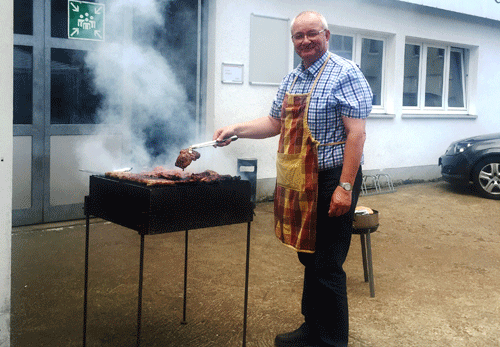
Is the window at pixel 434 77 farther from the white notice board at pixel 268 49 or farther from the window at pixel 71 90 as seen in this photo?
the window at pixel 71 90

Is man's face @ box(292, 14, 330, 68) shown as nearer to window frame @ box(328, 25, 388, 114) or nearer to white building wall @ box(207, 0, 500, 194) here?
white building wall @ box(207, 0, 500, 194)

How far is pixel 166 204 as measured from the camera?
2961mm

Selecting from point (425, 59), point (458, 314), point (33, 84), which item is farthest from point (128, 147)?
point (425, 59)

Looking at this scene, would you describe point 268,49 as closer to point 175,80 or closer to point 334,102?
point 175,80

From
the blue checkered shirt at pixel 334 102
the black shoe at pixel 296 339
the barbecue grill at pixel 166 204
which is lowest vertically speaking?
the black shoe at pixel 296 339

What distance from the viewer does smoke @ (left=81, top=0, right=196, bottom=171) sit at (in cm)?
678

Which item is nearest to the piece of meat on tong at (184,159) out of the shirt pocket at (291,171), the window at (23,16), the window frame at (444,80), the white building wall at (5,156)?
the shirt pocket at (291,171)

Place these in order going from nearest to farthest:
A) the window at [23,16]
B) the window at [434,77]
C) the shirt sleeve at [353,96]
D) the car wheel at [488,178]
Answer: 1. the shirt sleeve at [353,96]
2. the window at [23,16]
3. the car wheel at [488,178]
4. the window at [434,77]

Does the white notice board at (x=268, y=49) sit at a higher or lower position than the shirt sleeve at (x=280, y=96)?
higher

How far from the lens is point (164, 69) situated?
7.50 m

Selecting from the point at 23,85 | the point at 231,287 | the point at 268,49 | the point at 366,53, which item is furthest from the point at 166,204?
the point at 366,53

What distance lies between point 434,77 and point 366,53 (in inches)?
83.0

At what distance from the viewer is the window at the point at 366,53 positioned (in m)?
9.75

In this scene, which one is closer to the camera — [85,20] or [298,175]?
[298,175]
